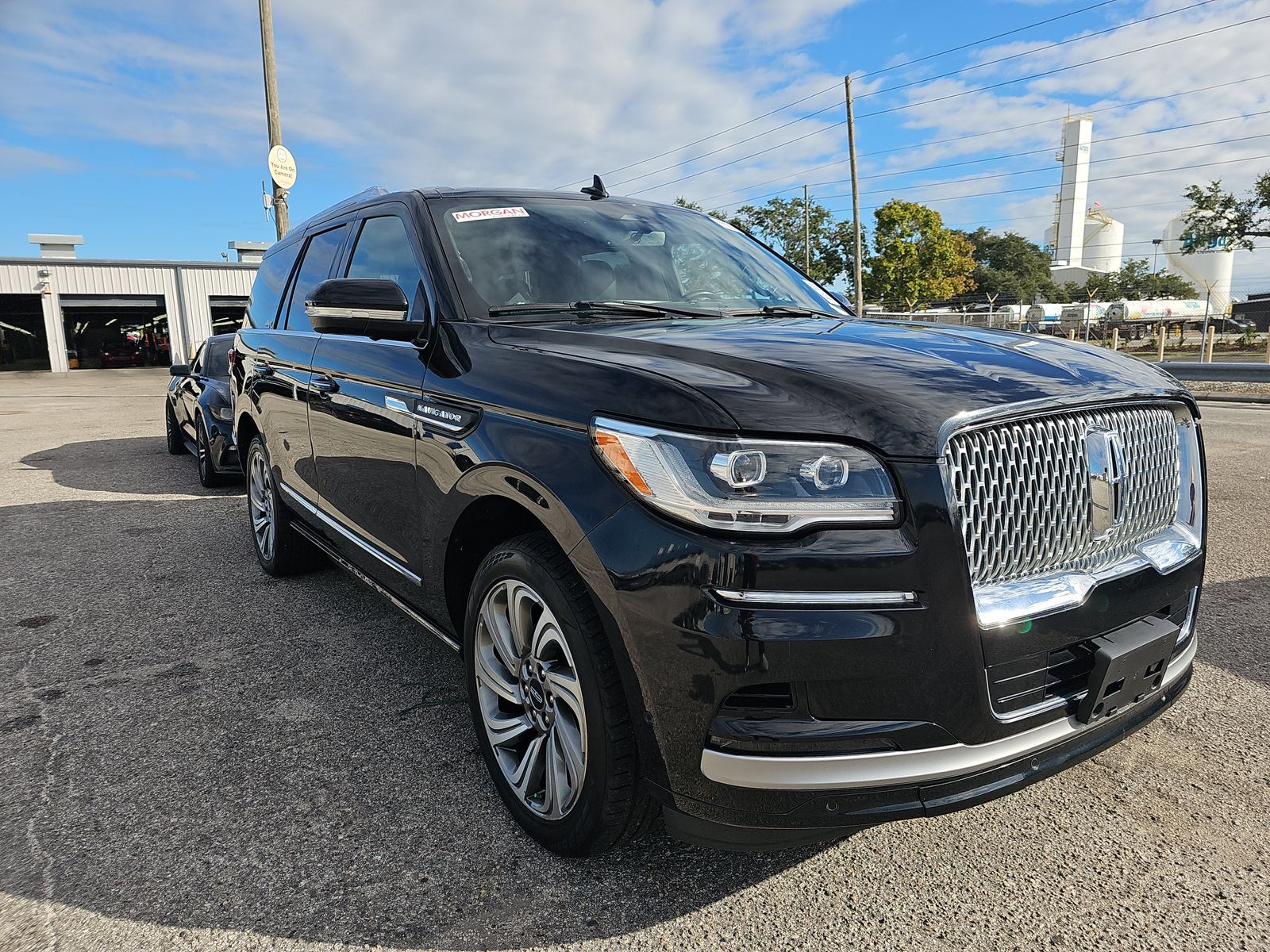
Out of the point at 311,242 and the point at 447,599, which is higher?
the point at 311,242

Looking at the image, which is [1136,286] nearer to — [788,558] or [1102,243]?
[1102,243]

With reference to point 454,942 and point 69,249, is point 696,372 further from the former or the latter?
point 69,249

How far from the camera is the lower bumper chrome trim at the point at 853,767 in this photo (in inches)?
67.9

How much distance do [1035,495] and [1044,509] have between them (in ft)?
0.14

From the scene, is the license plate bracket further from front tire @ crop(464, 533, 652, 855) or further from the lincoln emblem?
front tire @ crop(464, 533, 652, 855)

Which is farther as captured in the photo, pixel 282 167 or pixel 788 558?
pixel 282 167

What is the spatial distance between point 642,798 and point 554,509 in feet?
2.35

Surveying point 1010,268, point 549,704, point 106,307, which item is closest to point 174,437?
point 549,704

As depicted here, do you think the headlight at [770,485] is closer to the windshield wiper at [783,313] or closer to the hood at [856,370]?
the hood at [856,370]

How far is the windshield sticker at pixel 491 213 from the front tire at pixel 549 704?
1.43 metres

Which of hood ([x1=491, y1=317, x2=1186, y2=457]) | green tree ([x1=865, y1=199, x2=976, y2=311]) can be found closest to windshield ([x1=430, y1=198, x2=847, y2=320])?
hood ([x1=491, y1=317, x2=1186, y2=457])

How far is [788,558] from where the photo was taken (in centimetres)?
170

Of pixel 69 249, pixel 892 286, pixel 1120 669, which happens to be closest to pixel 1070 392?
pixel 1120 669

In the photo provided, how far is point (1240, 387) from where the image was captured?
1769 cm
